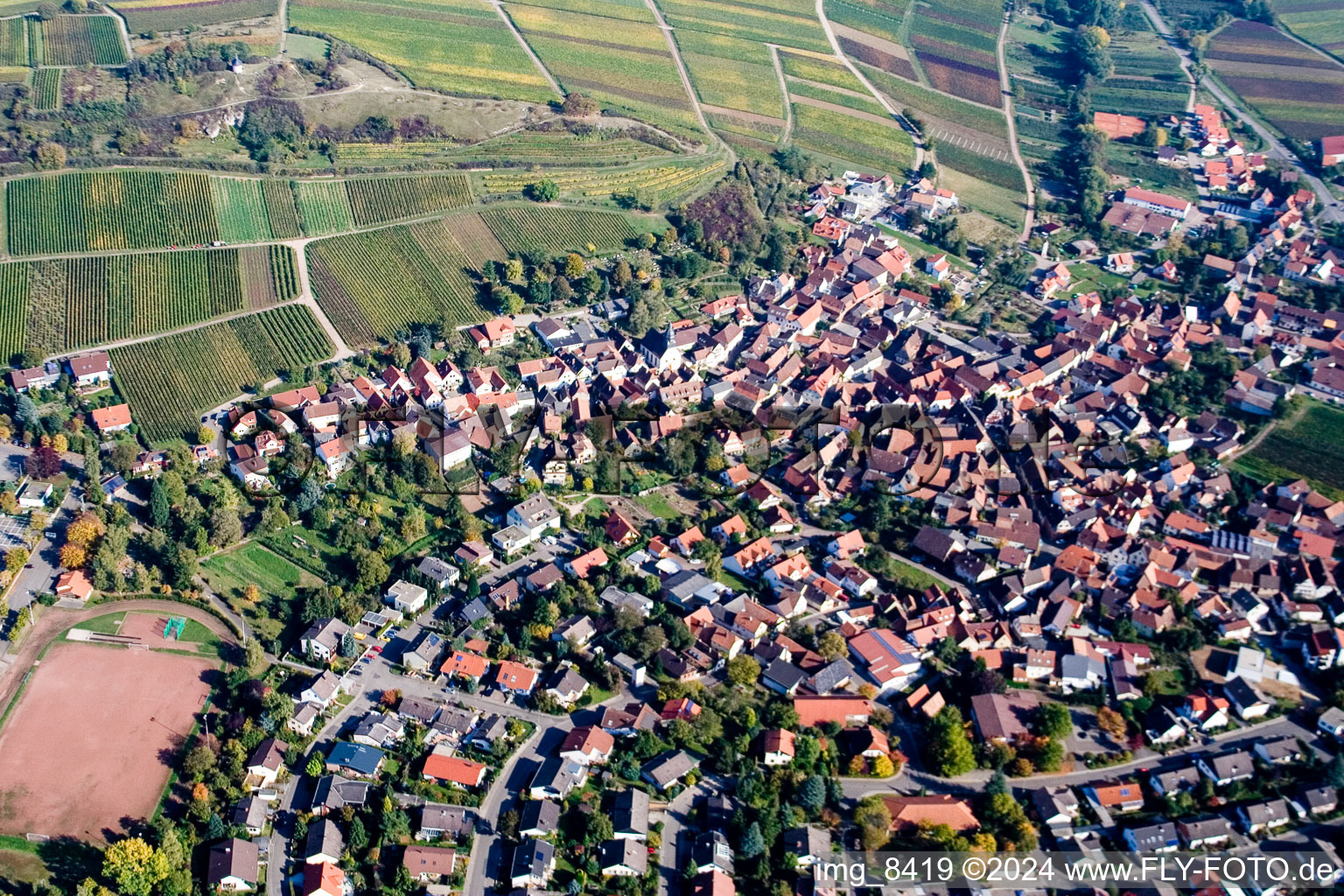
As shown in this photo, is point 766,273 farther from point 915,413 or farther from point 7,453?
point 7,453

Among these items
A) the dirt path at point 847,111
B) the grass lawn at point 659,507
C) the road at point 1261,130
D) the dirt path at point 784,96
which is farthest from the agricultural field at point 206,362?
the road at point 1261,130

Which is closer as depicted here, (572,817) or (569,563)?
(572,817)

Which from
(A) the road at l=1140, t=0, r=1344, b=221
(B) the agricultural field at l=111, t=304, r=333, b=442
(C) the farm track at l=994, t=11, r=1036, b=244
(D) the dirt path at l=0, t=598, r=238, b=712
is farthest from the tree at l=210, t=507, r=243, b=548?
(A) the road at l=1140, t=0, r=1344, b=221

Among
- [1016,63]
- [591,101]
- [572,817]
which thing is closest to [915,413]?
[572,817]

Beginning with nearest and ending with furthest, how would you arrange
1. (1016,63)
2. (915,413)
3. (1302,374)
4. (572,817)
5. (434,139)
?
(572,817)
(915,413)
(1302,374)
(434,139)
(1016,63)

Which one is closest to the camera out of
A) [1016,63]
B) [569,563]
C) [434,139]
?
[569,563]

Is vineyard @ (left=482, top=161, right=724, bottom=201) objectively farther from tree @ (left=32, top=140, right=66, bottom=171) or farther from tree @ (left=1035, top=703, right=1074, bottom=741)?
tree @ (left=1035, top=703, right=1074, bottom=741)

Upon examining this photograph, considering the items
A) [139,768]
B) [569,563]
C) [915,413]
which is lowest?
[139,768]

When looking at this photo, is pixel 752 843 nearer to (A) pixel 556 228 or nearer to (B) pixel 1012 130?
(A) pixel 556 228
